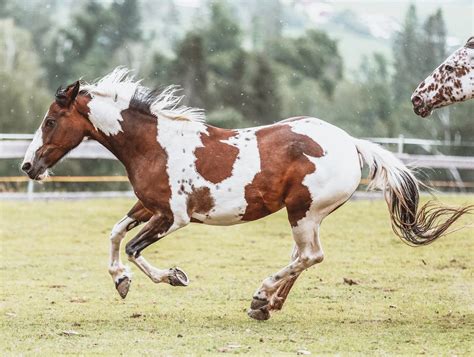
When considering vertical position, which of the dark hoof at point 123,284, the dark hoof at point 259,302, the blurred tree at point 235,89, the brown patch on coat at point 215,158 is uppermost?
the brown patch on coat at point 215,158

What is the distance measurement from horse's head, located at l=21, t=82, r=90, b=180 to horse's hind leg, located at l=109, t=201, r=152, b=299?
0.83 m

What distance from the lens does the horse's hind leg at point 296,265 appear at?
8805 millimetres

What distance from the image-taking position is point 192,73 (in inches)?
1428

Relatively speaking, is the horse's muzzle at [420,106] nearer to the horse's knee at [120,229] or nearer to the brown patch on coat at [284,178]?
the brown patch on coat at [284,178]

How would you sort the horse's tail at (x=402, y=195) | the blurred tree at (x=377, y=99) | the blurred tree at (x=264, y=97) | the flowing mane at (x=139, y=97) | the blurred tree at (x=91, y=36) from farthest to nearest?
the blurred tree at (x=91, y=36)
the blurred tree at (x=377, y=99)
the blurred tree at (x=264, y=97)
the flowing mane at (x=139, y=97)
the horse's tail at (x=402, y=195)

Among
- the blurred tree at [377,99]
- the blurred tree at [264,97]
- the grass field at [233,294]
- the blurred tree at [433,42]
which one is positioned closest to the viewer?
the grass field at [233,294]

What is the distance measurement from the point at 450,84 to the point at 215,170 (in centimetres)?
216

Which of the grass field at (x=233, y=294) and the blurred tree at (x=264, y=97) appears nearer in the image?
the grass field at (x=233, y=294)

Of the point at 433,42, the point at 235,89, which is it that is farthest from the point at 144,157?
the point at 433,42

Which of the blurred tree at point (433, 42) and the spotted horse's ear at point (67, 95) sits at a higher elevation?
the spotted horse's ear at point (67, 95)

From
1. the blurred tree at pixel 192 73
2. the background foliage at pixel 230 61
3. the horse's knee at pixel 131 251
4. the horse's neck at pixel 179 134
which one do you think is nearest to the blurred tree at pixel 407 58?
the background foliage at pixel 230 61

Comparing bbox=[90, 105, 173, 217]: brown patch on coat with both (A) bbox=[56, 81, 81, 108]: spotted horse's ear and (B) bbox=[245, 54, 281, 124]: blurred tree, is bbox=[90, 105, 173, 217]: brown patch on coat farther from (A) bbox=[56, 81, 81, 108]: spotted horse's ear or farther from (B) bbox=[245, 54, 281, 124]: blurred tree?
(B) bbox=[245, 54, 281, 124]: blurred tree

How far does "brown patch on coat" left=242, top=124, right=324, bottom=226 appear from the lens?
8805 mm

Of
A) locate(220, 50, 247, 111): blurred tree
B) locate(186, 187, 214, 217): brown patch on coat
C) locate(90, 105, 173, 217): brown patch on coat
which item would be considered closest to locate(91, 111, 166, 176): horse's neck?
locate(90, 105, 173, 217): brown patch on coat
